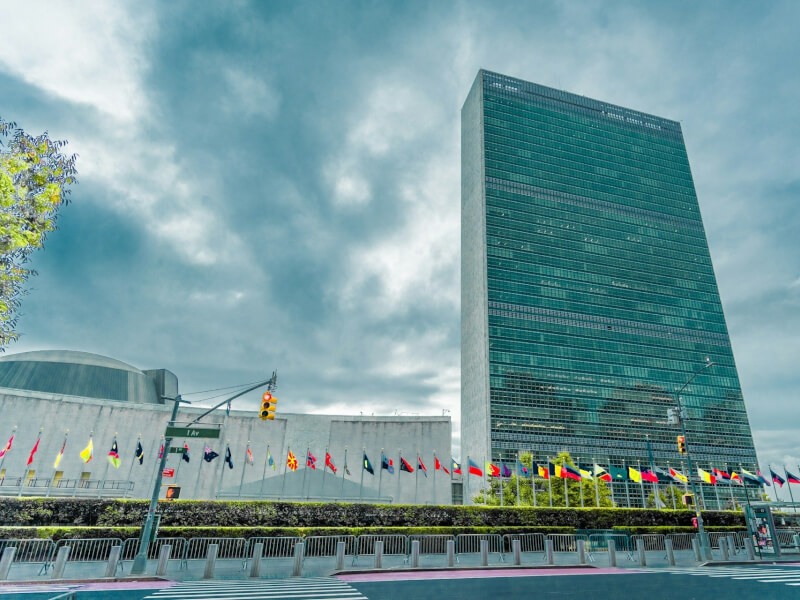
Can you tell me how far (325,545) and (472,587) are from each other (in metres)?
12.5

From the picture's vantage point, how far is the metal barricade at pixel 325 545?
25094 millimetres

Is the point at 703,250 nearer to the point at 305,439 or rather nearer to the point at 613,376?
the point at 613,376

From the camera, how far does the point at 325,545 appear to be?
25734 millimetres

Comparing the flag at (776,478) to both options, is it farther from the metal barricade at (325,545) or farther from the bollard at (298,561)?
the bollard at (298,561)

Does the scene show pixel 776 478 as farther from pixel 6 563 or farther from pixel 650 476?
pixel 6 563

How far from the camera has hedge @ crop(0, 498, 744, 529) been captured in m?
25.1

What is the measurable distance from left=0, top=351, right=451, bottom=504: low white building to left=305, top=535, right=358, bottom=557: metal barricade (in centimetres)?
2488

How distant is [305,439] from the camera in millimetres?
63375

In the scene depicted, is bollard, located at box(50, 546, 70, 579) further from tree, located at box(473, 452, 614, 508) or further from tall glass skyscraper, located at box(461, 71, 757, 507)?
tall glass skyscraper, located at box(461, 71, 757, 507)

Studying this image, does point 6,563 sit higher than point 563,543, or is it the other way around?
point 563,543

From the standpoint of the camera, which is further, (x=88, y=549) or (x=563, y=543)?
(x=563, y=543)

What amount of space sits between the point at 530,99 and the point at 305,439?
13068cm

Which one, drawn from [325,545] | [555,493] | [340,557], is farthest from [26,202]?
[555,493]

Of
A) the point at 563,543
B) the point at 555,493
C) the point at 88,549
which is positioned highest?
the point at 555,493
